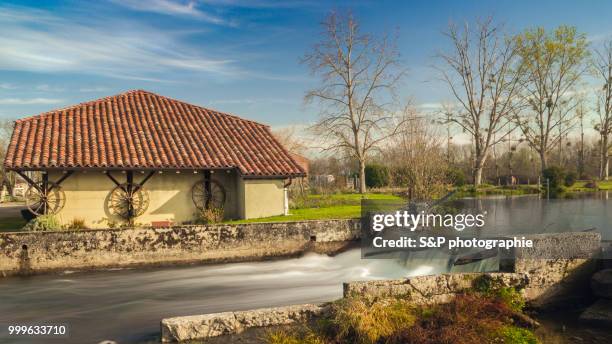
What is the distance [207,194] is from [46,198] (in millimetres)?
6174

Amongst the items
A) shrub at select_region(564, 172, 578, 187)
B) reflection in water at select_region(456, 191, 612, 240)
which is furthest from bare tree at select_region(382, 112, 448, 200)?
shrub at select_region(564, 172, 578, 187)

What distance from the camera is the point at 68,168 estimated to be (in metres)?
15.6

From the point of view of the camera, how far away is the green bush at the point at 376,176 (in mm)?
36322

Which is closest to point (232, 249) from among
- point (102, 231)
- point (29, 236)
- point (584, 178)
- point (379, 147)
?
point (102, 231)

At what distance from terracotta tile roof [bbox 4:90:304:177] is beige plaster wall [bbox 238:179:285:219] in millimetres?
528

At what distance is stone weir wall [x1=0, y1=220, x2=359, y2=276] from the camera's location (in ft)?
43.6

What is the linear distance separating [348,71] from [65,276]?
26.9 meters

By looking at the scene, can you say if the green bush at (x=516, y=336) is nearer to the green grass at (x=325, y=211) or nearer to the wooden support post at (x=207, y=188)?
the green grass at (x=325, y=211)

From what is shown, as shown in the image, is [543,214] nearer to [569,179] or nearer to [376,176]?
[376,176]

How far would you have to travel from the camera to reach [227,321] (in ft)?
26.2

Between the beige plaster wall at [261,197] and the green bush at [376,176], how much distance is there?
61.0 feet

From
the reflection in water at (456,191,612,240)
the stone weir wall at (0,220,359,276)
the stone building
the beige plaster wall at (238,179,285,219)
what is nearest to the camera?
the stone weir wall at (0,220,359,276)

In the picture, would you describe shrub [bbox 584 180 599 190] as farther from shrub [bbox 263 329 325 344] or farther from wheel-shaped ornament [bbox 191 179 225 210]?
shrub [bbox 263 329 325 344]

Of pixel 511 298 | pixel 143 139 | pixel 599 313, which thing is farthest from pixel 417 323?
pixel 143 139
